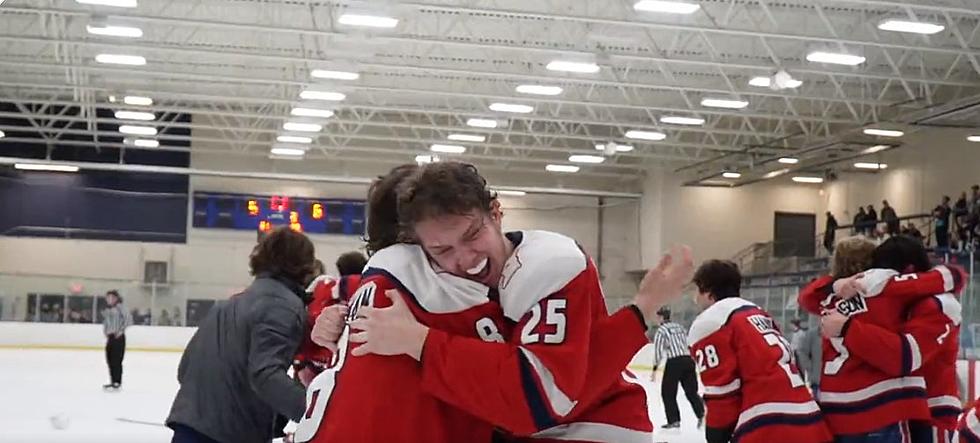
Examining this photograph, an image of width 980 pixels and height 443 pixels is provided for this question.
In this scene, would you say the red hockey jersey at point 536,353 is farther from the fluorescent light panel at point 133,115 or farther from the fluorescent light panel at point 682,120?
the fluorescent light panel at point 133,115

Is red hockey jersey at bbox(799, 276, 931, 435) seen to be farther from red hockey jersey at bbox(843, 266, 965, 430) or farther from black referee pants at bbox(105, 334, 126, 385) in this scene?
black referee pants at bbox(105, 334, 126, 385)

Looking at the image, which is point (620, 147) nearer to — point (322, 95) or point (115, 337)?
point (322, 95)

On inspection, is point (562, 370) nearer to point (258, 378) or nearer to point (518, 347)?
point (518, 347)

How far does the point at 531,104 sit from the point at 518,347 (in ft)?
69.4

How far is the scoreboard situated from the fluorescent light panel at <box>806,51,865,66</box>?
31.7ft

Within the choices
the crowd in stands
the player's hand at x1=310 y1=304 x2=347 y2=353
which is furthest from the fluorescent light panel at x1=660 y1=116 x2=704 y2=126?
the player's hand at x1=310 y1=304 x2=347 y2=353

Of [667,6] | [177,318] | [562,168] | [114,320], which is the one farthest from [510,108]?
[114,320]

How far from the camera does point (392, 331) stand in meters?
1.69

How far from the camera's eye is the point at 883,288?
3.63 m

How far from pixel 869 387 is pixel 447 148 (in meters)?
22.5

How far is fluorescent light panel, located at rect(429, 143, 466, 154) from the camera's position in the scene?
1016 inches

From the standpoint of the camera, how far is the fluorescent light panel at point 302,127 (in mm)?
23994

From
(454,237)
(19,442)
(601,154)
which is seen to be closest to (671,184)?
(601,154)

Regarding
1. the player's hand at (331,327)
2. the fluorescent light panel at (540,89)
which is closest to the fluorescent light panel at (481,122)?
the fluorescent light panel at (540,89)
